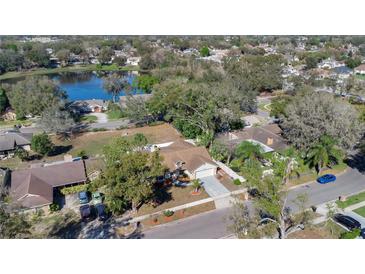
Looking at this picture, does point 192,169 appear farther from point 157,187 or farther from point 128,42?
point 128,42

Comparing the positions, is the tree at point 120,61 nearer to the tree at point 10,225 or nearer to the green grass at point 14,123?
the green grass at point 14,123

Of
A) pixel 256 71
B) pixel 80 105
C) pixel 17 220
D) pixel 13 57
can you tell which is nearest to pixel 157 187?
pixel 17 220

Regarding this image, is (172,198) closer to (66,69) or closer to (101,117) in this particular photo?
(101,117)

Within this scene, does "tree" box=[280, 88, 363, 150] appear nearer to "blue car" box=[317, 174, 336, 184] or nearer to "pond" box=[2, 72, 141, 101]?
"blue car" box=[317, 174, 336, 184]

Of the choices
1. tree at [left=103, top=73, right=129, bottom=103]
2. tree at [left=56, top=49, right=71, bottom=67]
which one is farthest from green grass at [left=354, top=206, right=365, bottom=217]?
tree at [left=56, top=49, right=71, bottom=67]

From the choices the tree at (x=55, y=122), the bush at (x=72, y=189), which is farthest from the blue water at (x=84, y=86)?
the bush at (x=72, y=189)
